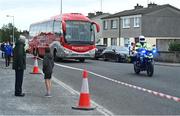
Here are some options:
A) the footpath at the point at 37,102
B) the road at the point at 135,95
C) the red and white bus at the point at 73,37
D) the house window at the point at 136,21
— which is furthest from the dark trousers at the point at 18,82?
the house window at the point at 136,21

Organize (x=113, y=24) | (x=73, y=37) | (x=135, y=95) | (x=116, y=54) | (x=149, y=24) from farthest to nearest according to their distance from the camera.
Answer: (x=113, y=24), (x=149, y=24), (x=116, y=54), (x=73, y=37), (x=135, y=95)

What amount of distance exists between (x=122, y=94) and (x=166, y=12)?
53.8m

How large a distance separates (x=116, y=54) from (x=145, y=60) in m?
20.0

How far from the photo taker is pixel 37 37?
47.3 m

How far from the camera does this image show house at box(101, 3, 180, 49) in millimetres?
65562

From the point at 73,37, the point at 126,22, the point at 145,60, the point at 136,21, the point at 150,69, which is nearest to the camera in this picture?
the point at 150,69

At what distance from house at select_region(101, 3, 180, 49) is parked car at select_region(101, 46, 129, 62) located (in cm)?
1800

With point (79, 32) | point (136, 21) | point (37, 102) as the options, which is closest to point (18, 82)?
point (37, 102)

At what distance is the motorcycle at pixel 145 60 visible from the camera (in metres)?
23.4

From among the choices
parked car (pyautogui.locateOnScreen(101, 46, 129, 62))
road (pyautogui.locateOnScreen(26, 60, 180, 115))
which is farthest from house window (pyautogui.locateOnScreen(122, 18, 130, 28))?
road (pyautogui.locateOnScreen(26, 60, 180, 115))

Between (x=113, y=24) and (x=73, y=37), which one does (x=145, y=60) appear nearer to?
(x=73, y=37)

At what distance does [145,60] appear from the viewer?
936 inches

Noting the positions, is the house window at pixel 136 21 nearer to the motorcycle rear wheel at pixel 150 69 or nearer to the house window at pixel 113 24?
the house window at pixel 113 24

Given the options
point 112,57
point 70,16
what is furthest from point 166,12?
point 70,16
